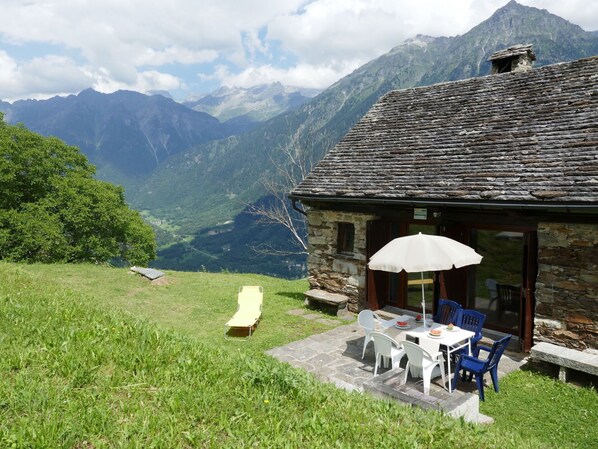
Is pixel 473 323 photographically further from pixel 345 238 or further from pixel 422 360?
pixel 345 238

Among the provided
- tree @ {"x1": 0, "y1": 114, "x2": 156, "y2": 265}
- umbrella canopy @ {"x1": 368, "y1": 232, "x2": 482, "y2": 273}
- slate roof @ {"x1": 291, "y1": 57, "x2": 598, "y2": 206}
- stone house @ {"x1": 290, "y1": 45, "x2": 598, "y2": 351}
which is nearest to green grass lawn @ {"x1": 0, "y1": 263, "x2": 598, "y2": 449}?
umbrella canopy @ {"x1": 368, "y1": 232, "x2": 482, "y2": 273}

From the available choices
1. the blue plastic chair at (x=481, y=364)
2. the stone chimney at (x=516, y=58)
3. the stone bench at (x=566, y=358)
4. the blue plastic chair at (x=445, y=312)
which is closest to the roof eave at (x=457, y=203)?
the blue plastic chair at (x=445, y=312)

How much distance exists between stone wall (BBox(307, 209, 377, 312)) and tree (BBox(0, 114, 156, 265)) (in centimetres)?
1391

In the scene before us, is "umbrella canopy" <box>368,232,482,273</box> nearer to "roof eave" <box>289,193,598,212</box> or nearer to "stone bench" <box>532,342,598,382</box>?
"roof eave" <box>289,193,598,212</box>

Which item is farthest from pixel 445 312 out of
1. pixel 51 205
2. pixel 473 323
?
pixel 51 205

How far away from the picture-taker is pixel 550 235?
797 centimetres

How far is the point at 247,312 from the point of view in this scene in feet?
33.8

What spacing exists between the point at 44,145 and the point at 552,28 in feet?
734

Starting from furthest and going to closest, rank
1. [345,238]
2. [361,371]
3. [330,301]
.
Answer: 1. [345,238]
2. [330,301]
3. [361,371]

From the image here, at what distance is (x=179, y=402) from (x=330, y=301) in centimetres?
787

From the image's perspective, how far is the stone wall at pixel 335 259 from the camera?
37.4 ft

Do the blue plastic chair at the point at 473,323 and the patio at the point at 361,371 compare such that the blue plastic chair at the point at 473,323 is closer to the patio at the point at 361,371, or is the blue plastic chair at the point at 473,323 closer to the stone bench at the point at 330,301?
the patio at the point at 361,371

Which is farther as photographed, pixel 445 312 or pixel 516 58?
pixel 516 58

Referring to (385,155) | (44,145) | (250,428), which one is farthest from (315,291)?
(44,145)
